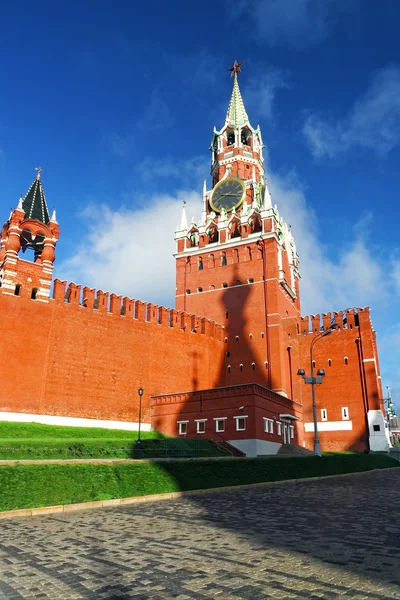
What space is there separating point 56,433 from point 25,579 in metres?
22.5

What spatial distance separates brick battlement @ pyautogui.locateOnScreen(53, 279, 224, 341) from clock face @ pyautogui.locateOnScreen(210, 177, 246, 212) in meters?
15.1

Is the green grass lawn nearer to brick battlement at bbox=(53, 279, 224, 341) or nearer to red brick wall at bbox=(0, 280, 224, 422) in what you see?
red brick wall at bbox=(0, 280, 224, 422)

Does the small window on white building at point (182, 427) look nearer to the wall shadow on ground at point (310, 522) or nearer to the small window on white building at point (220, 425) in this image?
the small window on white building at point (220, 425)

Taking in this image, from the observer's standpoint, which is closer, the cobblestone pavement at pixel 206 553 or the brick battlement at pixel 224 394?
the cobblestone pavement at pixel 206 553

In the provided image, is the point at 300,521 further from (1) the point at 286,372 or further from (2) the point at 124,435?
(1) the point at 286,372

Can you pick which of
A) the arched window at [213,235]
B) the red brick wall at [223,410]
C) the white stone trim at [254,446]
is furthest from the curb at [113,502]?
the arched window at [213,235]

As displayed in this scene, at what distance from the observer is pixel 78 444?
2222 centimetres

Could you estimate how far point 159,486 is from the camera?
47.8ft

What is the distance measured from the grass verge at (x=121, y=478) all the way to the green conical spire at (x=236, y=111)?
4730 cm

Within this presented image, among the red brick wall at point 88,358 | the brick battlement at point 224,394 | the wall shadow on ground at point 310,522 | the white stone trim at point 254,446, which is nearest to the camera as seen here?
the wall shadow on ground at point 310,522

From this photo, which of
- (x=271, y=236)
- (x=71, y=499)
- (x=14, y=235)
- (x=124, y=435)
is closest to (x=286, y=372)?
(x=271, y=236)

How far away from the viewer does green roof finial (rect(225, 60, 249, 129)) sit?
2302 inches

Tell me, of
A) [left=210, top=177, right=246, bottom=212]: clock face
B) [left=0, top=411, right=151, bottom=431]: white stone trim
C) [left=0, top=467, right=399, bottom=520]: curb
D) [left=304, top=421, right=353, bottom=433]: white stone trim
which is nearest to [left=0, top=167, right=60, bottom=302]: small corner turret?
[left=0, top=411, right=151, bottom=431]: white stone trim

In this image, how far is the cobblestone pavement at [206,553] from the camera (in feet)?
16.8
